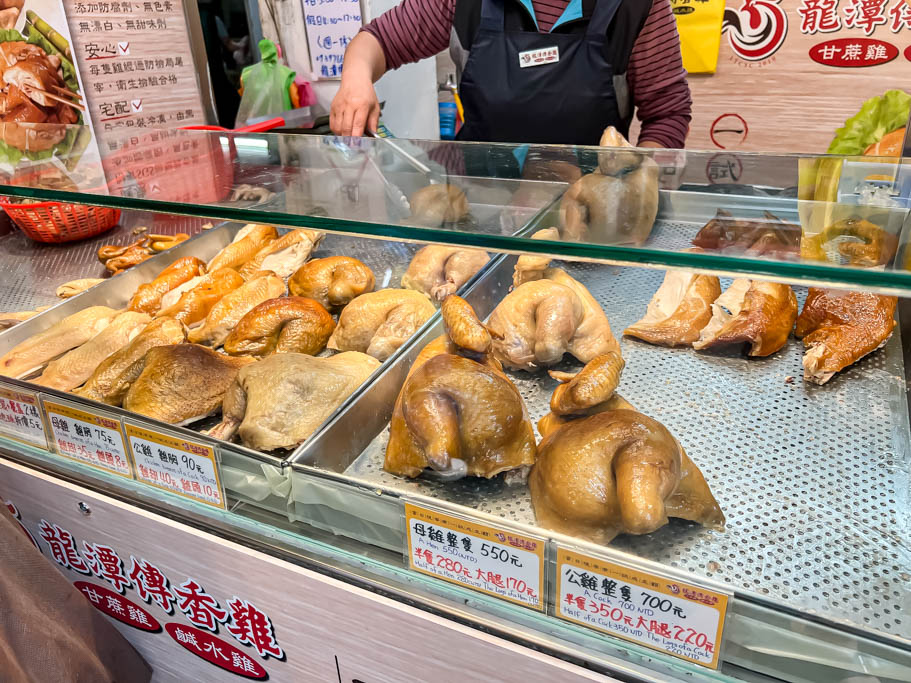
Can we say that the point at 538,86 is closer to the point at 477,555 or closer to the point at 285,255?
the point at 285,255

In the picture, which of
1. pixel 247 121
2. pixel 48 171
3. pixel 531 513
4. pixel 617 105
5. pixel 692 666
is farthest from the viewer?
pixel 247 121

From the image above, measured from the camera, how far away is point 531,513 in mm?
958

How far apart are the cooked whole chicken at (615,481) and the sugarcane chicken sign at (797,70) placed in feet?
9.55

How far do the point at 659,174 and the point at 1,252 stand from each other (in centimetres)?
204

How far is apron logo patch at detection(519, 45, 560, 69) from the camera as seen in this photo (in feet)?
7.02

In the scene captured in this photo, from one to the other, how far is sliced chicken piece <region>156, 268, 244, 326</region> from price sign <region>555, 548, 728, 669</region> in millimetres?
1127

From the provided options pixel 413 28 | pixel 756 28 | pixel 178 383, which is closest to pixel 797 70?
pixel 756 28

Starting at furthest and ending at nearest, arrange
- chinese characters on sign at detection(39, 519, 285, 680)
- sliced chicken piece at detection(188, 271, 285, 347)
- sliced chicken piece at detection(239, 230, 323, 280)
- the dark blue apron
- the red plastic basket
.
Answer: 1. the dark blue apron
2. the red plastic basket
3. sliced chicken piece at detection(239, 230, 323, 280)
4. sliced chicken piece at detection(188, 271, 285, 347)
5. chinese characters on sign at detection(39, 519, 285, 680)

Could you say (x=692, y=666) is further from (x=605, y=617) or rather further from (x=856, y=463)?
(x=856, y=463)

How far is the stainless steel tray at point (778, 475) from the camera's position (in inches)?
32.5

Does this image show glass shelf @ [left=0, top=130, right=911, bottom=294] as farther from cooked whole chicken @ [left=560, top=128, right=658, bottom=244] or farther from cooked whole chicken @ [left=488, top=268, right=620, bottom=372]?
cooked whole chicken @ [left=488, top=268, right=620, bottom=372]

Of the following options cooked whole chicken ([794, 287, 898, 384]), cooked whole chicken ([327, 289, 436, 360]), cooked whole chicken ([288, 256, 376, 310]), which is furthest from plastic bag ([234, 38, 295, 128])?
cooked whole chicken ([794, 287, 898, 384])

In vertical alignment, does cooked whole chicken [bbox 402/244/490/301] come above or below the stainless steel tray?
above

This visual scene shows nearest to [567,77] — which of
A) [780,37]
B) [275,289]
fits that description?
[275,289]
